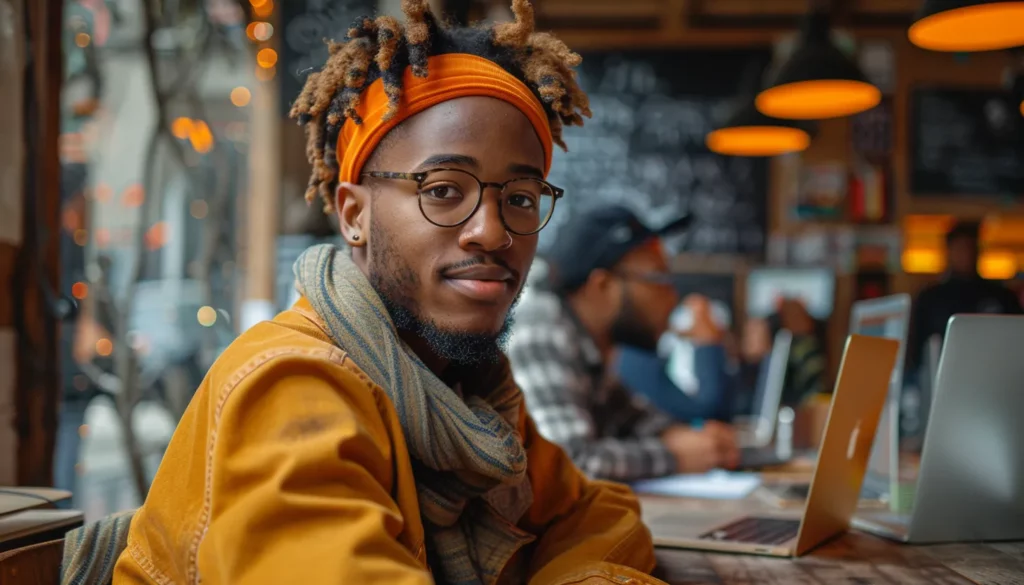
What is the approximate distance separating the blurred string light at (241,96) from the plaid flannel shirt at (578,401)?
2784 millimetres

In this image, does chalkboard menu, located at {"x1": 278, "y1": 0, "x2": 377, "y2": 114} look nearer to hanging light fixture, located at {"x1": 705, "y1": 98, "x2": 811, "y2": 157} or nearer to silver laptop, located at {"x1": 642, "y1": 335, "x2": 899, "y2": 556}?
hanging light fixture, located at {"x1": 705, "y1": 98, "x2": 811, "y2": 157}

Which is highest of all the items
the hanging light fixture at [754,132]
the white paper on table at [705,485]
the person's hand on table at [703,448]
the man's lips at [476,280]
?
the hanging light fixture at [754,132]

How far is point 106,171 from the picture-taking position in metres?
5.65

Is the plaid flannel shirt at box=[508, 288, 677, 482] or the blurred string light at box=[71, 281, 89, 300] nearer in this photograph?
the plaid flannel shirt at box=[508, 288, 677, 482]

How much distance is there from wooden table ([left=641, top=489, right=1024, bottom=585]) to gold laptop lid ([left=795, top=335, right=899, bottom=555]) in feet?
0.16

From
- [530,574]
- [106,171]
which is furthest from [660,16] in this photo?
[530,574]

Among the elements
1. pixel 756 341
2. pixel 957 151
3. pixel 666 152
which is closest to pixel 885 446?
pixel 756 341

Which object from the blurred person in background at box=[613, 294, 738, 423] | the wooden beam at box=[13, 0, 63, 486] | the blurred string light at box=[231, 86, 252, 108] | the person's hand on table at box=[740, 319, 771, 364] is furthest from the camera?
the person's hand on table at box=[740, 319, 771, 364]

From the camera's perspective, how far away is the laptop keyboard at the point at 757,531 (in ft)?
4.96

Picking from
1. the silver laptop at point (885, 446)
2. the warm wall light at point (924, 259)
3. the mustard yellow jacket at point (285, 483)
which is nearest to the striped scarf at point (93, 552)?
the mustard yellow jacket at point (285, 483)

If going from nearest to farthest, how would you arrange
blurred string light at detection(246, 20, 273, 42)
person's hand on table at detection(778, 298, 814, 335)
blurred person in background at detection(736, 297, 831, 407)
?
blurred string light at detection(246, 20, 273, 42), blurred person in background at detection(736, 297, 831, 407), person's hand on table at detection(778, 298, 814, 335)

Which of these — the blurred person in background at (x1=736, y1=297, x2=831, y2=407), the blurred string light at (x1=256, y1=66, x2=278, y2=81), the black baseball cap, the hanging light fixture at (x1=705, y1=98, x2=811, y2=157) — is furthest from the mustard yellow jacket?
the blurred string light at (x1=256, y1=66, x2=278, y2=81)

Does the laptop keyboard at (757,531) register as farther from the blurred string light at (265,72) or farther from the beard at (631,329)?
the blurred string light at (265,72)

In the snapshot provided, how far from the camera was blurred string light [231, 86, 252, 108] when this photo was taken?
5059mm
